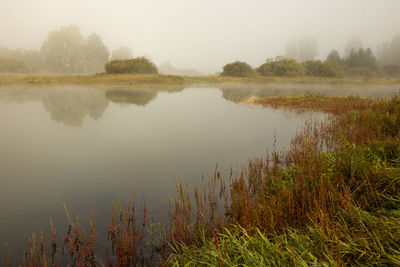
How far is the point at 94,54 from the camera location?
102312mm

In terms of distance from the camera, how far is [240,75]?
79250mm

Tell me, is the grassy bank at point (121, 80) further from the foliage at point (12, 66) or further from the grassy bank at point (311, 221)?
the grassy bank at point (311, 221)

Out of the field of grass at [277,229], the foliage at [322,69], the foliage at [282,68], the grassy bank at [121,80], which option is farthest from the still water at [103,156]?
the foliage at [322,69]

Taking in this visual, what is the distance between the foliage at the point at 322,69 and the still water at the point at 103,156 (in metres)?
81.4

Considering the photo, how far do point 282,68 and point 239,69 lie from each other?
1667 cm

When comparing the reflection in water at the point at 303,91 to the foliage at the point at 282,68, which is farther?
the foliage at the point at 282,68

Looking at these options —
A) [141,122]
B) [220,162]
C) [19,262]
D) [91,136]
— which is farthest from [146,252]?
[141,122]

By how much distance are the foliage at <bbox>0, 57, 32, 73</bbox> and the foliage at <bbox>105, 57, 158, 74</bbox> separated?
45.9 m

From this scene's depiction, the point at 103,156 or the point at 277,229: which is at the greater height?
the point at 103,156

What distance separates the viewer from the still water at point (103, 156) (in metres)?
5.12

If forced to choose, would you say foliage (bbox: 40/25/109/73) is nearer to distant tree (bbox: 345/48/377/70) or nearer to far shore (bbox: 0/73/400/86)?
far shore (bbox: 0/73/400/86)

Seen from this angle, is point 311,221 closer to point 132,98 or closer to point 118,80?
point 132,98

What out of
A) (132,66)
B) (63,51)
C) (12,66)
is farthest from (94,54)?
(132,66)

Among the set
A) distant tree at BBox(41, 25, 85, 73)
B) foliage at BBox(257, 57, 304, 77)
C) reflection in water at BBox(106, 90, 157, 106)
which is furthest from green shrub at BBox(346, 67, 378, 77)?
distant tree at BBox(41, 25, 85, 73)
